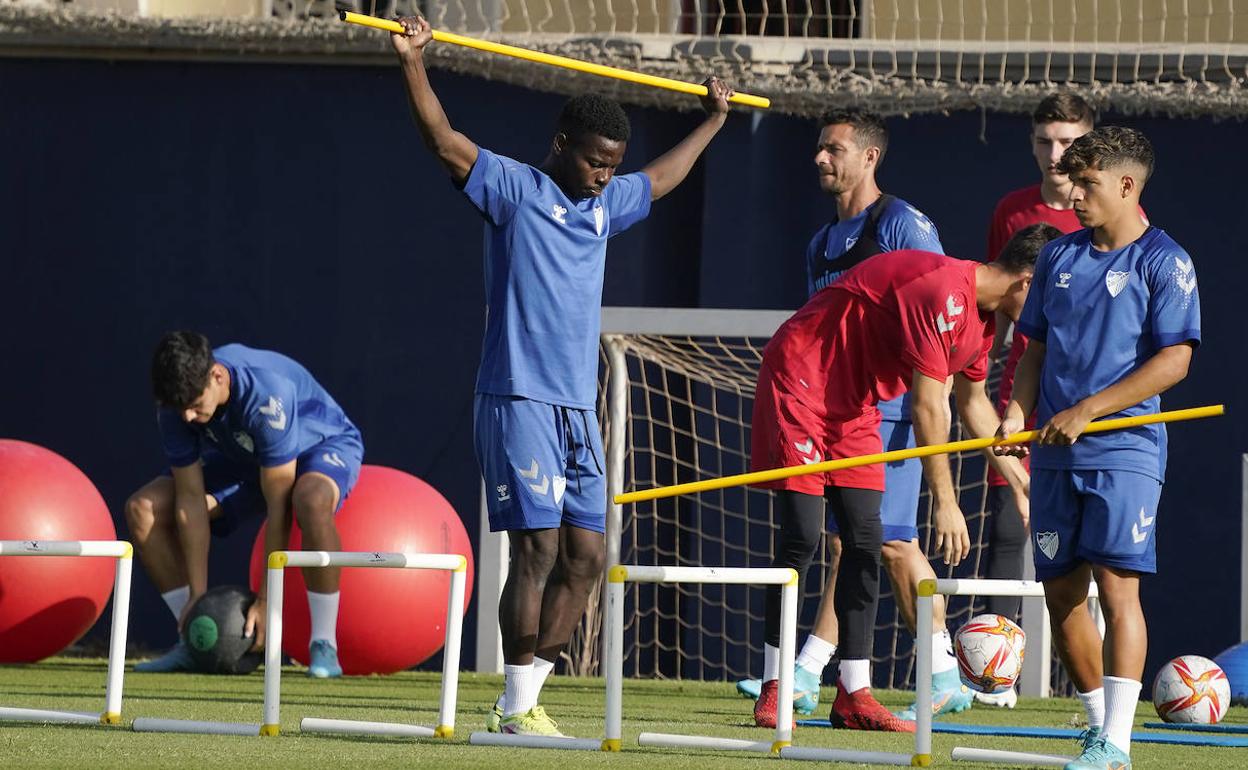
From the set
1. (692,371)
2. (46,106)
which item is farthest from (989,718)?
(46,106)

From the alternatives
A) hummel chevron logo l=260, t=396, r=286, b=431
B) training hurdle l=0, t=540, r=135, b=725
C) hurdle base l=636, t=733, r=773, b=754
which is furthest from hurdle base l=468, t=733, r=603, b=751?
hummel chevron logo l=260, t=396, r=286, b=431

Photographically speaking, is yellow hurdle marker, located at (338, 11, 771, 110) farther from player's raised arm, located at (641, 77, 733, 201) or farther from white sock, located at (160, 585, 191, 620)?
white sock, located at (160, 585, 191, 620)

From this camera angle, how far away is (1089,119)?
7781mm

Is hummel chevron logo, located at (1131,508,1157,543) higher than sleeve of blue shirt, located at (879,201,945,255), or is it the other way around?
sleeve of blue shirt, located at (879,201,945,255)

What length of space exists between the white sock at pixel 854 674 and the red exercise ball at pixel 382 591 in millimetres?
2603

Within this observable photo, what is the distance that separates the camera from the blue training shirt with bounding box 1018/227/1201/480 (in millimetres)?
4988

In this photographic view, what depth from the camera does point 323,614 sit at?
8.20 meters

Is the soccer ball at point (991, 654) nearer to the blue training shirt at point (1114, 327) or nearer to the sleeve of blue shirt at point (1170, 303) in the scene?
the blue training shirt at point (1114, 327)

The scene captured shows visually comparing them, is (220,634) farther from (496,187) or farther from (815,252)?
(496,187)

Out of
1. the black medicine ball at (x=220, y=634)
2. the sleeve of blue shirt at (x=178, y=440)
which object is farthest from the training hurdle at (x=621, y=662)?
the sleeve of blue shirt at (x=178, y=440)

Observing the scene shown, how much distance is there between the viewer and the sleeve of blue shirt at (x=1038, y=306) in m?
5.22

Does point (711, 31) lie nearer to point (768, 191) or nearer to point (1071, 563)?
point (768, 191)

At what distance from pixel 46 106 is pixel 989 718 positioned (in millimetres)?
6143

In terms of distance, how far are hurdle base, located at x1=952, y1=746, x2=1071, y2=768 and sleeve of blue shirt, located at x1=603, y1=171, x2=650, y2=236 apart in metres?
1.84
